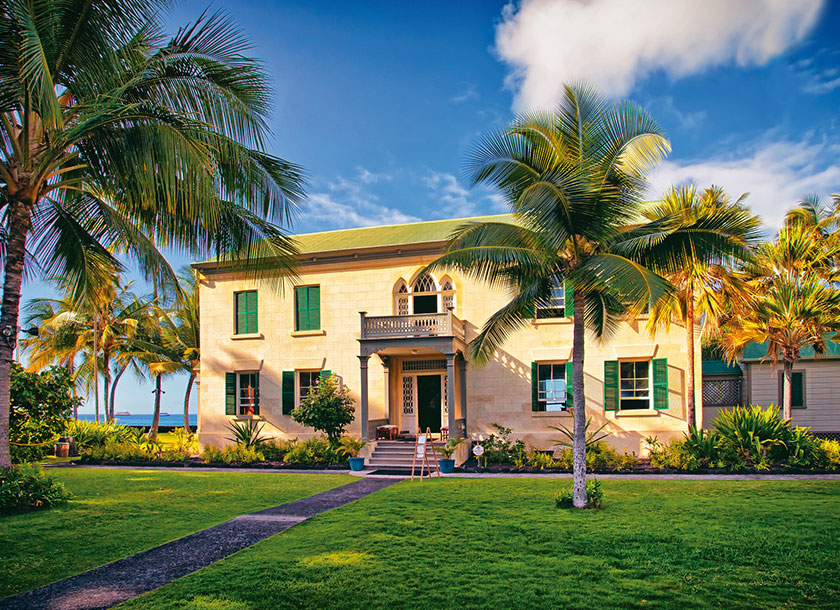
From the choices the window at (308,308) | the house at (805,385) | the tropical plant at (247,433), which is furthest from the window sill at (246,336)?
the house at (805,385)

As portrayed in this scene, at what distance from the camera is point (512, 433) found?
19672 millimetres

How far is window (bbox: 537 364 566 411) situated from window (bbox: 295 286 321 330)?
8006 millimetres

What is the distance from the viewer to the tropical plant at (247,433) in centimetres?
2059

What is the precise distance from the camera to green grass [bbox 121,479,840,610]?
623 centimetres

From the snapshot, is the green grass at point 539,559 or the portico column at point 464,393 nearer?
the green grass at point 539,559

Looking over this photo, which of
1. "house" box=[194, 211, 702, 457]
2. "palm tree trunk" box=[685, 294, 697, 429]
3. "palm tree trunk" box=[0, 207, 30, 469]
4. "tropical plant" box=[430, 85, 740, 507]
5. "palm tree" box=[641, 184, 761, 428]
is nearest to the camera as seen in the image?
"palm tree trunk" box=[0, 207, 30, 469]

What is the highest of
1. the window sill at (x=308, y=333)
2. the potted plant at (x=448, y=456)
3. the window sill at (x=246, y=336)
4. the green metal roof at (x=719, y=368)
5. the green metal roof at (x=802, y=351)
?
→ the window sill at (x=308, y=333)

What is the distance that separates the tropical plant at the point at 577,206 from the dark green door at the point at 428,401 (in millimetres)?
10172

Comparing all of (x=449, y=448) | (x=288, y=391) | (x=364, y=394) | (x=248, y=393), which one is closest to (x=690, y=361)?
(x=449, y=448)

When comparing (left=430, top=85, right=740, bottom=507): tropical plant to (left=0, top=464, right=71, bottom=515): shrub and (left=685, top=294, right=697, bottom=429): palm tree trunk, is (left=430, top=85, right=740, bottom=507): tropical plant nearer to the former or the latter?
(left=685, top=294, right=697, bottom=429): palm tree trunk

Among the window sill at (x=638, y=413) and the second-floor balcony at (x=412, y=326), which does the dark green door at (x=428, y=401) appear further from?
the window sill at (x=638, y=413)

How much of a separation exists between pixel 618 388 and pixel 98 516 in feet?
48.1

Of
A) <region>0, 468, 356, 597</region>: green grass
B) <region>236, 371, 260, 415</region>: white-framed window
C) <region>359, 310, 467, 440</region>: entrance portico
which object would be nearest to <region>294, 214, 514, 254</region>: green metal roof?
<region>359, 310, 467, 440</region>: entrance portico

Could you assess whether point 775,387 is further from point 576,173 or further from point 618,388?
point 576,173
